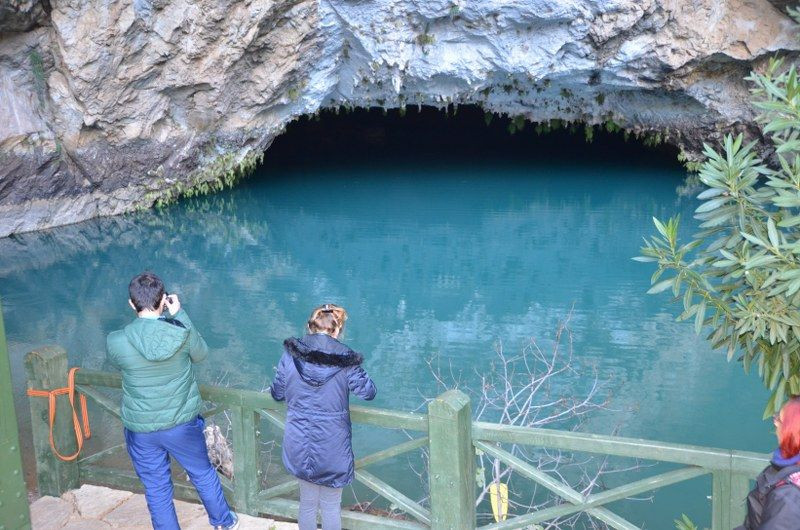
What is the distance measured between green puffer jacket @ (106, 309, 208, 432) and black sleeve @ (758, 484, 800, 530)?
2200mm

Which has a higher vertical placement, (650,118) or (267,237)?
(650,118)

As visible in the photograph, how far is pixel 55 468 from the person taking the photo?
3.99 m

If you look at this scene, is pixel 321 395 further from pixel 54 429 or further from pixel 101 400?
pixel 54 429

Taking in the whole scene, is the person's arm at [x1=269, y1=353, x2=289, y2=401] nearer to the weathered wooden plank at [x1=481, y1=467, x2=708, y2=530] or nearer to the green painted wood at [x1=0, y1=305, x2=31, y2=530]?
the green painted wood at [x1=0, y1=305, x2=31, y2=530]

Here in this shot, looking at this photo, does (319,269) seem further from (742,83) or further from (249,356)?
(742,83)

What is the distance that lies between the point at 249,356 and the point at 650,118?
11.0 meters

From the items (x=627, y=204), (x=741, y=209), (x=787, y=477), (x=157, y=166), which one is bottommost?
(x=627, y=204)

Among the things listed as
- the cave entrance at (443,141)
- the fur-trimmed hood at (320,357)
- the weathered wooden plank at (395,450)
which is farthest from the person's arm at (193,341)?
the cave entrance at (443,141)

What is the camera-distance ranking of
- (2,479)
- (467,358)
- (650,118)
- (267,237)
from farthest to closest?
(650,118)
(267,237)
(467,358)
(2,479)

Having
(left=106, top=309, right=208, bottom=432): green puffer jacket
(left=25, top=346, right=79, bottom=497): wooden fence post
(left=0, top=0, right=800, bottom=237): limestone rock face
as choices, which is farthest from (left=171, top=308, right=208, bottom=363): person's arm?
(left=0, top=0, right=800, bottom=237): limestone rock face

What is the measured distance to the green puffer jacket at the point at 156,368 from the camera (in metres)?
3.21

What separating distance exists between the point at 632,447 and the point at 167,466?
76.6 inches

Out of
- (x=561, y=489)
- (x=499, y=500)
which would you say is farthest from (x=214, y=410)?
(x=561, y=489)

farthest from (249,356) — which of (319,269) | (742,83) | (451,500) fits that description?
(742,83)
